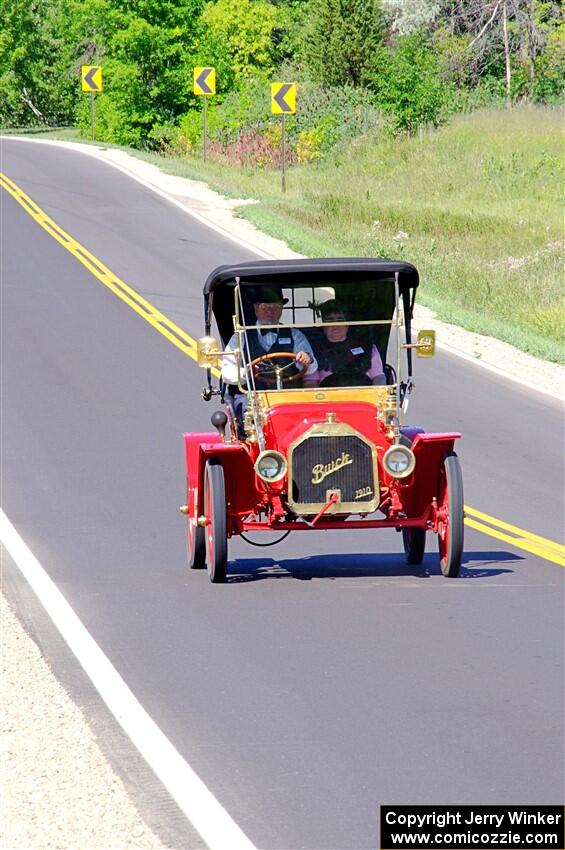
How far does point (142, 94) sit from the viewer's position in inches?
2849

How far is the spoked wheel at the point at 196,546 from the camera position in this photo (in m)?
11.3

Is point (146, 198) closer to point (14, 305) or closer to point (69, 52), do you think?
point (14, 305)

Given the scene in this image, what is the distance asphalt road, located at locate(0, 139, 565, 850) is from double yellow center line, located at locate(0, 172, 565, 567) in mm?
243

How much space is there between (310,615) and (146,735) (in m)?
2.74

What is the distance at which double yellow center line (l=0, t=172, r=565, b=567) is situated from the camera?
1273 cm

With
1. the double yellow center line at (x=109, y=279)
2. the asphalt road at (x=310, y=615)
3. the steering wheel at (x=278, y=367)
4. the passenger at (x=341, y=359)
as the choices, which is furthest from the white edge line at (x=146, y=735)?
the double yellow center line at (x=109, y=279)

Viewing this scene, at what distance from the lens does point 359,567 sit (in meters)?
11.7

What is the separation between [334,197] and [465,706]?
36502 millimetres

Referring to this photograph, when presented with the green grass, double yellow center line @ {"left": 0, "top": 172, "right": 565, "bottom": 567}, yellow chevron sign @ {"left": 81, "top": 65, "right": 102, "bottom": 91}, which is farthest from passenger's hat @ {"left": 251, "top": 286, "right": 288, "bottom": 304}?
yellow chevron sign @ {"left": 81, "top": 65, "right": 102, "bottom": 91}

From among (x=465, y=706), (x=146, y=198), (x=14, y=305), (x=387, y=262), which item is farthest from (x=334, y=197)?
(x=465, y=706)

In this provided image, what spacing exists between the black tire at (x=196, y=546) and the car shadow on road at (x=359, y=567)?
248 mm

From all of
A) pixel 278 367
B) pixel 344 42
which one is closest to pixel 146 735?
pixel 278 367

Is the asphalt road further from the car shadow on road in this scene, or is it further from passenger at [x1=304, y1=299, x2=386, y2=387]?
passenger at [x1=304, y1=299, x2=386, y2=387]

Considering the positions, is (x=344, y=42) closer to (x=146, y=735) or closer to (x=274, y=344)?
(x=274, y=344)
